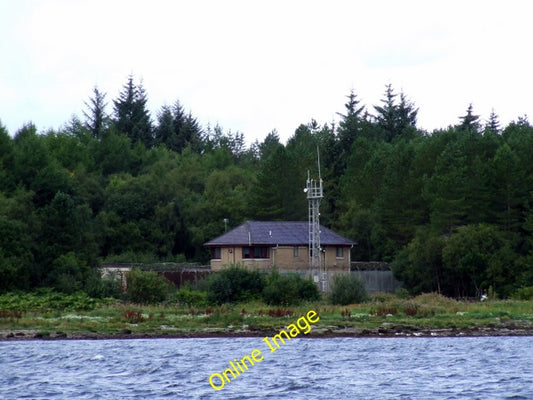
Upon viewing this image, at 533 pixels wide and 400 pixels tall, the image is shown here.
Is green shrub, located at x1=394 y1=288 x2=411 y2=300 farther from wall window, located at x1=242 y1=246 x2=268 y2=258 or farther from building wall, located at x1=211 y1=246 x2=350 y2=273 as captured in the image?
wall window, located at x1=242 y1=246 x2=268 y2=258

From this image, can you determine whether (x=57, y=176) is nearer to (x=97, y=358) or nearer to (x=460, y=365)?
(x=97, y=358)

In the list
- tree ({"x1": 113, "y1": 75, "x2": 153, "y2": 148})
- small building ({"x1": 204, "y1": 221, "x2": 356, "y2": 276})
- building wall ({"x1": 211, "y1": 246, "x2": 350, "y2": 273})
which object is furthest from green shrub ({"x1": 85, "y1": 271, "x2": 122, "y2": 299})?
tree ({"x1": 113, "y1": 75, "x2": 153, "y2": 148})

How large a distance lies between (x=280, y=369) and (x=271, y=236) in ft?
147

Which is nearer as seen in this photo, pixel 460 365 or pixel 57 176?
pixel 460 365

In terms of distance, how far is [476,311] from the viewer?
6338cm

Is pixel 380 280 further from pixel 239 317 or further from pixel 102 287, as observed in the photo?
pixel 239 317

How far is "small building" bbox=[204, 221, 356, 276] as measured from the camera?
8581 centimetres

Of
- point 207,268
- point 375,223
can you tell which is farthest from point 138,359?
point 375,223

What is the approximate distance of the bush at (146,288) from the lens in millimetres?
70688

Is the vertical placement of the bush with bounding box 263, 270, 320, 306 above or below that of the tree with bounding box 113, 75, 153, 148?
below

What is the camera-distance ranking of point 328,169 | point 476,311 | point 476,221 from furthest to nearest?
1. point 328,169
2. point 476,221
3. point 476,311

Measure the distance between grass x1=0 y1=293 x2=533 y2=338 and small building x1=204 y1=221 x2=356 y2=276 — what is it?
16.8 meters

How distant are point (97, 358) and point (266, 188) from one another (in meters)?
59.5

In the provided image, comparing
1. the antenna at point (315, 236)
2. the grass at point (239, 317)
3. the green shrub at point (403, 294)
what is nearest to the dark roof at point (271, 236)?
the antenna at point (315, 236)
